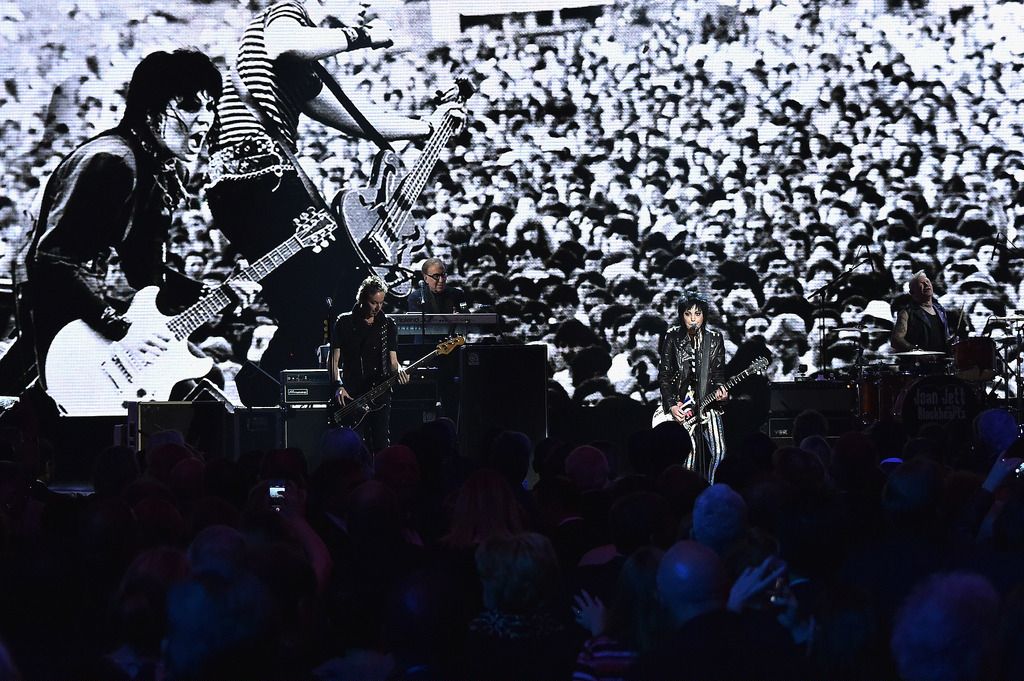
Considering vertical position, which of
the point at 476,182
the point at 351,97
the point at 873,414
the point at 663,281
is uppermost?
the point at 351,97

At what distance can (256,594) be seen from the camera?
2.29m

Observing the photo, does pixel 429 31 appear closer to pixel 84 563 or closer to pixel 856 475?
pixel 856 475

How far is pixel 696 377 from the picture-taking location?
9625 millimetres

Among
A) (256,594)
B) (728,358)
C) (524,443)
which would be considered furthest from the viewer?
(728,358)

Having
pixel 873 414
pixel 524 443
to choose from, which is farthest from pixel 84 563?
pixel 873 414

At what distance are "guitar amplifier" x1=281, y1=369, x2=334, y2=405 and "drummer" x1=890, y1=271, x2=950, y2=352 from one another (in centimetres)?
460

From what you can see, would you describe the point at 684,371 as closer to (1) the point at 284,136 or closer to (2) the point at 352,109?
(2) the point at 352,109

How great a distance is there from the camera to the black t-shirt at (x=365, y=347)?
32.0 ft

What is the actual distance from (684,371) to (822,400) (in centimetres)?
151

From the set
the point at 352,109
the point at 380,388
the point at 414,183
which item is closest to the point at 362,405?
the point at 380,388

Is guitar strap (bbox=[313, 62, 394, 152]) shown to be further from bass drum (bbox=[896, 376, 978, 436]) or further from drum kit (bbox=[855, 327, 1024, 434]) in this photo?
bass drum (bbox=[896, 376, 978, 436])

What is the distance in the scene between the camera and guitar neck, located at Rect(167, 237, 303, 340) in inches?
486

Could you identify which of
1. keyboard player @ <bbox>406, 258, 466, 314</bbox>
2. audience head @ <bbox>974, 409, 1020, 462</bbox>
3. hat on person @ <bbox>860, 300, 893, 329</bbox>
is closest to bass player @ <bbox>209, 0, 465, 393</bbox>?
keyboard player @ <bbox>406, 258, 466, 314</bbox>

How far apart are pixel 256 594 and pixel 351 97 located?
10.6m
